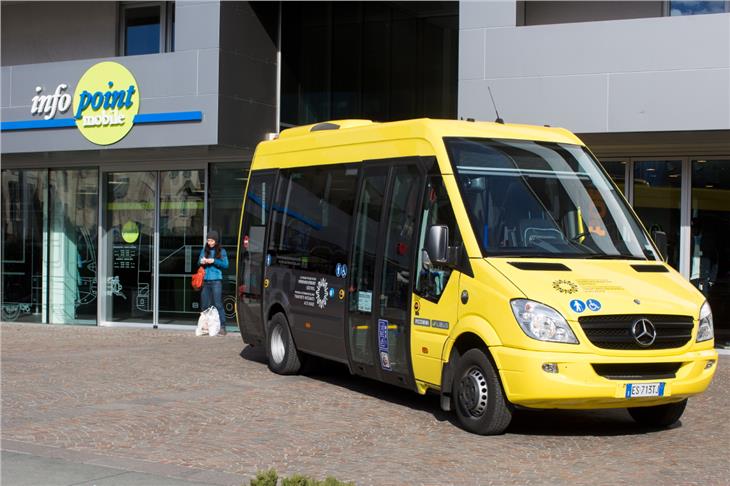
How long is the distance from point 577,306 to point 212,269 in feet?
35.0

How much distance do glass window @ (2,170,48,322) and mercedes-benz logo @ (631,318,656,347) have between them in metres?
16.0

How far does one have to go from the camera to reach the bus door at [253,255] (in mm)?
13352

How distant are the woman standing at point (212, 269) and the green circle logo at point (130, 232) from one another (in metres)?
2.87

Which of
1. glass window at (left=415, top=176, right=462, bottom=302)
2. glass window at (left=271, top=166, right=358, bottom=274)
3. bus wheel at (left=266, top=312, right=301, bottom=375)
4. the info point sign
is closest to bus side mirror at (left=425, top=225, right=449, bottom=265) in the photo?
glass window at (left=415, top=176, right=462, bottom=302)

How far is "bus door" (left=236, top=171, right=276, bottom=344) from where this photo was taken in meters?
13.4

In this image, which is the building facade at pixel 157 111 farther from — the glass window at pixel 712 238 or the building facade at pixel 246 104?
the glass window at pixel 712 238

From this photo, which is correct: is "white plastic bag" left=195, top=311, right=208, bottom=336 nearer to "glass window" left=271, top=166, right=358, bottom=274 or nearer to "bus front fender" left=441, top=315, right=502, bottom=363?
"glass window" left=271, top=166, right=358, bottom=274

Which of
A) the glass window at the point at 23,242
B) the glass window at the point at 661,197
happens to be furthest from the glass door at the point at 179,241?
the glass window at the point at 661,197

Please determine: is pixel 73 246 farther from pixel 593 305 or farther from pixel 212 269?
pixel 593 305

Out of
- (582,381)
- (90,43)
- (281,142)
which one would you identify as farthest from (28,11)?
(582,381)

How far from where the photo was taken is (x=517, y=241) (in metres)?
9.40

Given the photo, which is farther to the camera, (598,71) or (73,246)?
(73,246)

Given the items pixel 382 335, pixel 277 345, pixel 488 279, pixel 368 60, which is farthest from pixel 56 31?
pixel 488 279

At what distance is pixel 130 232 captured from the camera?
20797 millimetres
